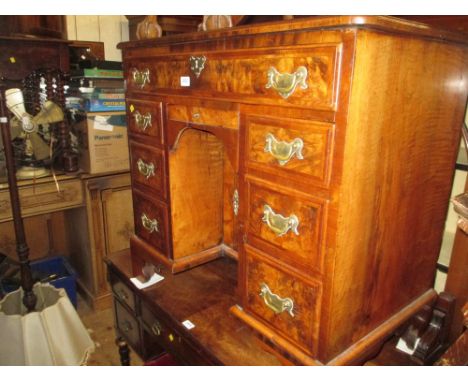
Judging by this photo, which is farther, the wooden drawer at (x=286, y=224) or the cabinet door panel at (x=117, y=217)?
the cabinet door panel at (x=117, y=217)

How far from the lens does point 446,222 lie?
122 cm

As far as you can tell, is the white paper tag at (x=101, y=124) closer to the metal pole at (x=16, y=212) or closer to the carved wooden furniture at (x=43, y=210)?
the carved wooden furniture at (x=43, y=210)

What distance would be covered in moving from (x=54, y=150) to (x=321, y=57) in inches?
76.7

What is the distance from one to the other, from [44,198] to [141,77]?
1.22 meters

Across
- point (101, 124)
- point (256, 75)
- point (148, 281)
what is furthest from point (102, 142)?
point (256, 75)

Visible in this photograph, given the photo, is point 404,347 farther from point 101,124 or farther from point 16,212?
point 101,124

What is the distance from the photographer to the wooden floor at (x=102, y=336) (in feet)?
6.81

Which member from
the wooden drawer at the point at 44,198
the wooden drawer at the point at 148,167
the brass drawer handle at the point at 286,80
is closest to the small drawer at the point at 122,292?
the wooden drawer at the point at 148,167

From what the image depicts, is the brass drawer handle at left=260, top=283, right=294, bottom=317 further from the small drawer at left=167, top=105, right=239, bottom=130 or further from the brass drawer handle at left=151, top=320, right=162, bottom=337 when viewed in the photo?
the brass drawer handle at left=151, top=320, right=162, bottom=337

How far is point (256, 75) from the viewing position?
87cm

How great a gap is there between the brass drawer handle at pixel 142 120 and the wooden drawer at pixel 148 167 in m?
0.07

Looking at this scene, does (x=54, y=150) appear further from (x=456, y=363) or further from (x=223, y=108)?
(x=456, y=363)

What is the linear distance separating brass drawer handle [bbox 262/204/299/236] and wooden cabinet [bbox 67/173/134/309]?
1.61 metres
